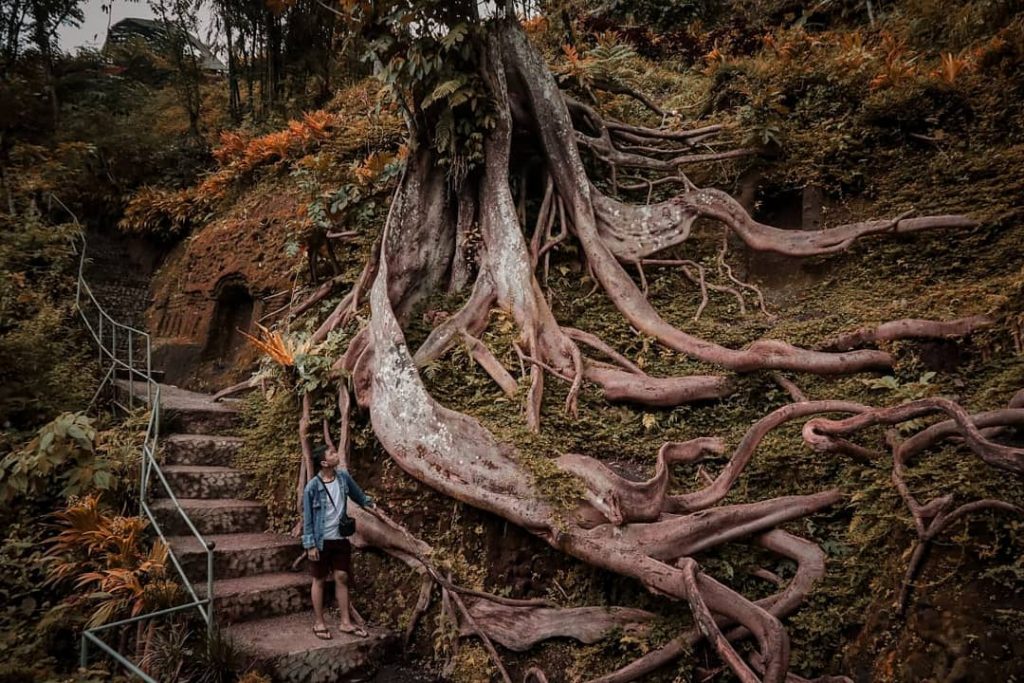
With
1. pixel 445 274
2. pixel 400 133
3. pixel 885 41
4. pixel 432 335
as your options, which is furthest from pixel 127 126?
pixel 885 41

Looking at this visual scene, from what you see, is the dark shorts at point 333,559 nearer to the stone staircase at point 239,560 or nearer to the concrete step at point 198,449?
the stone staircase at point 239,560

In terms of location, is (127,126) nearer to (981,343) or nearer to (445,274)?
(445,274)

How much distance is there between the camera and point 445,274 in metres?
6.69

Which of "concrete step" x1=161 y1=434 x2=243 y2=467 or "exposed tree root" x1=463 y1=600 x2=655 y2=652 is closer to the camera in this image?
"exposed tree root" x1=463 y1=600 x2=655 y2=652

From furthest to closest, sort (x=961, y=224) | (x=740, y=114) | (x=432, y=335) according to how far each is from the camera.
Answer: (x=740, y=114), (x=432, y=335), (x=961, y=224)

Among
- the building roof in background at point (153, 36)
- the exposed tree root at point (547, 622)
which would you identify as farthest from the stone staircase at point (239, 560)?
the building roof in background at point (153, 36)

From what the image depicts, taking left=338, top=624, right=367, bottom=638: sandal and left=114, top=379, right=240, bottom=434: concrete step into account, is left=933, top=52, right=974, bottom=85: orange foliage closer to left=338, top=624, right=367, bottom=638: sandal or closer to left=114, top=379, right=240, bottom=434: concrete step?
left=338, top=624, right=367, bottom=638: sandal

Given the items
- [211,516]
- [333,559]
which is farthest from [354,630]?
[211,516]

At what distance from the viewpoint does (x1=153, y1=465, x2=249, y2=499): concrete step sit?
5.53 metres

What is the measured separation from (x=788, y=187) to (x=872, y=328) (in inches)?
117

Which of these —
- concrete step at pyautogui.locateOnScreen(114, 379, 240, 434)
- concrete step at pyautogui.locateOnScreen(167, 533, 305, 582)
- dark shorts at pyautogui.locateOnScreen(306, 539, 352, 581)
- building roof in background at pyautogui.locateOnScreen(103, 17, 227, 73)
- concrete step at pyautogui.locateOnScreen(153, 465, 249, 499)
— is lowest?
concrete step at pyautogui.locateOnScreen(167, 533, 305, 582)

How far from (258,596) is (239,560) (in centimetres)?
43

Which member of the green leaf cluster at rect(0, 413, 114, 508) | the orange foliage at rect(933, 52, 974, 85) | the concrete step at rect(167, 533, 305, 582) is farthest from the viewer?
the orange foliage at rect(933, 52, 974, 85)

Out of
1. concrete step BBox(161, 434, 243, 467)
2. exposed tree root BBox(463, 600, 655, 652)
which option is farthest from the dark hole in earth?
exposed tree root BBox(463, 600, 655, 652)
